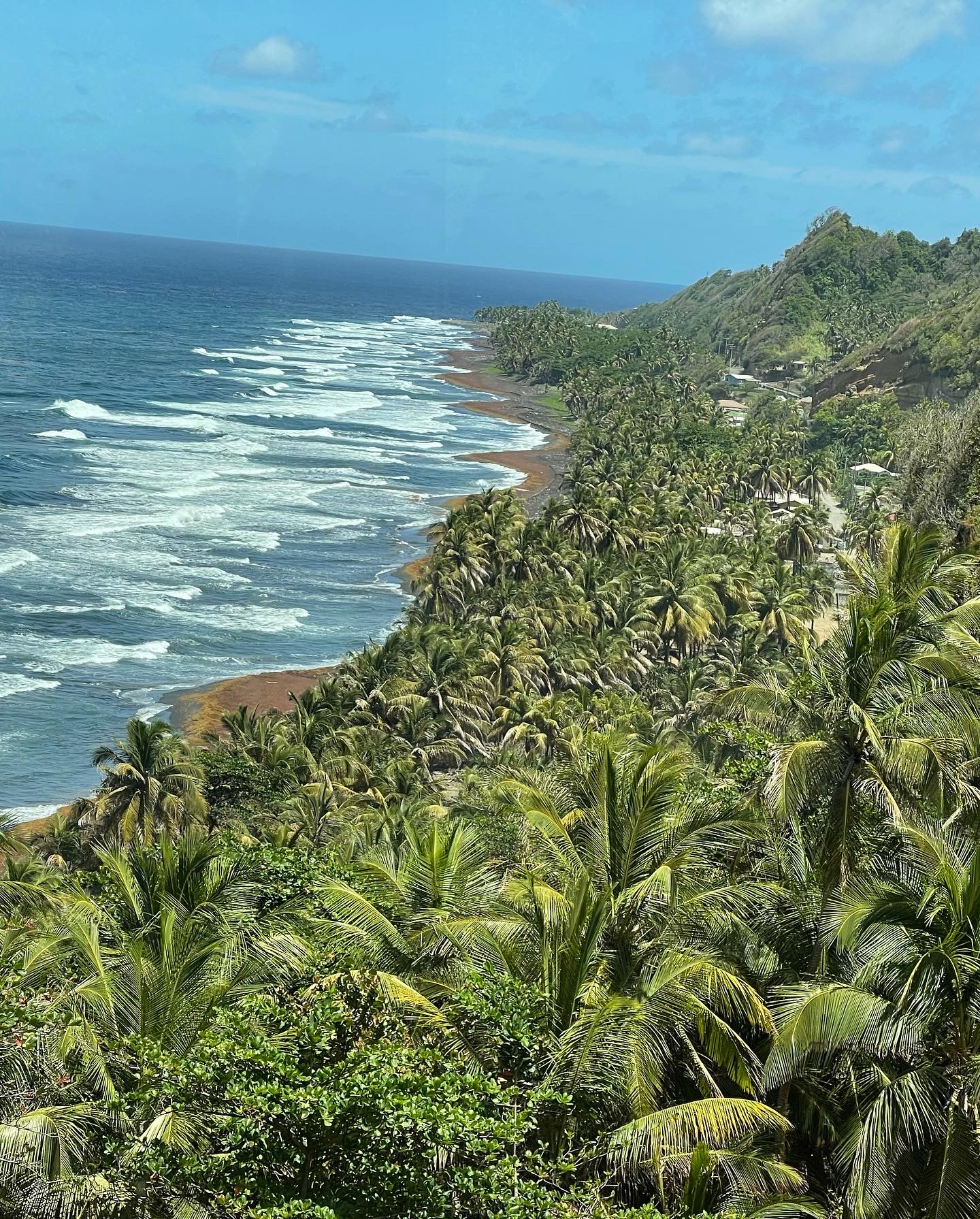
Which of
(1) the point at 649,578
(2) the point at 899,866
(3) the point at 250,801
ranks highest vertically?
(2) the point at 899,866

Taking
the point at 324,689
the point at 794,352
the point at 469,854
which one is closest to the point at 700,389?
the point at 794,352

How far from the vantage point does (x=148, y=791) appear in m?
38.0

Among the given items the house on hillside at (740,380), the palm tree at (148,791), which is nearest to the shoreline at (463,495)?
the palm tree at (148,791)

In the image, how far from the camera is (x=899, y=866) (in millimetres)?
14625

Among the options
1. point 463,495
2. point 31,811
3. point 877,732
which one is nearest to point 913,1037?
point 877,732

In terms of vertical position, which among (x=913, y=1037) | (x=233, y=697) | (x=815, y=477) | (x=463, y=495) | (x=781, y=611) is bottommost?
(x=233, y=697)

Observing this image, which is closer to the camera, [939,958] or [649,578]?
[939,958]

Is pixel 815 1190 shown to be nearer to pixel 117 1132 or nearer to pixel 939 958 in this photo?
pixel 939 958

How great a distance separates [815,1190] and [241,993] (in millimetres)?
6467

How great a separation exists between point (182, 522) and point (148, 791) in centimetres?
4928

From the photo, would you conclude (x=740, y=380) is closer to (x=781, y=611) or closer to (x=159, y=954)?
(x=781, y=611)

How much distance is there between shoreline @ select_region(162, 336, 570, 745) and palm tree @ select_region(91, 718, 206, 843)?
1033 cm

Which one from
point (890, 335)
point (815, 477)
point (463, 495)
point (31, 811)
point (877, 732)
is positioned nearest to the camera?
point (877, 732)

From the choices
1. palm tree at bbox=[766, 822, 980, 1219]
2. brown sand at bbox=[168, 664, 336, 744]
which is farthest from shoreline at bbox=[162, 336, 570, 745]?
palm tree at bbox=[766, 822, 980, 1219]
